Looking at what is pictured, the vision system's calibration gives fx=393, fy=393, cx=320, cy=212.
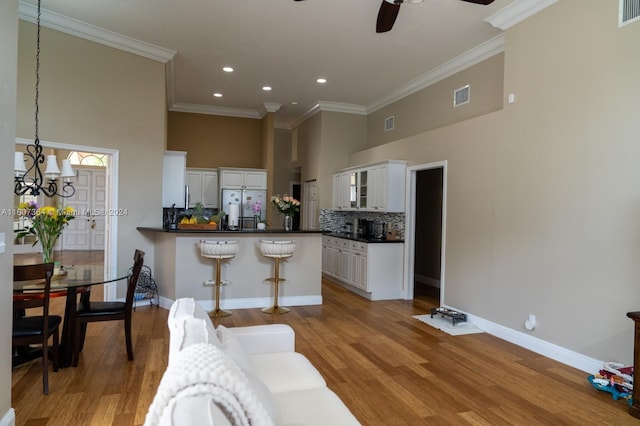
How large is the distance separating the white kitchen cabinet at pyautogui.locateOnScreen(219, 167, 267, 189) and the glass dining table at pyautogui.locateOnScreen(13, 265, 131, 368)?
188 inches

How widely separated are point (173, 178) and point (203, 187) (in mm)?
2210

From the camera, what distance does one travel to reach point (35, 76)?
468 centimetres

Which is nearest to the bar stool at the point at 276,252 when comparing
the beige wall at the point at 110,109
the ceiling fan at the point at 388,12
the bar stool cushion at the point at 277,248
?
the bar stool cushion at the point at 277,248

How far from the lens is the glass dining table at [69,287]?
3117mm

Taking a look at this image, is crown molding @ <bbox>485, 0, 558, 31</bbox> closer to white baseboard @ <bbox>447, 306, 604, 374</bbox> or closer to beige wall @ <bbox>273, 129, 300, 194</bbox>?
white baseboard @ <bbox>447, 306, 604, 374</bbox>

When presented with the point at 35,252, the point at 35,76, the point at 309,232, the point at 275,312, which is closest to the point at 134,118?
the point at 35,76

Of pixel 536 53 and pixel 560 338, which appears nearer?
pixel 560 338

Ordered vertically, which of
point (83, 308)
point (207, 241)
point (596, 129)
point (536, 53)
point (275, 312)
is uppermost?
point (536, 53)

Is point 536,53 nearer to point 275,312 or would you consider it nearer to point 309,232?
point 309,232

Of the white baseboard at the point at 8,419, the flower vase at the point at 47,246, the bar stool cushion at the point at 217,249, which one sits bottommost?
the white baseboard at the point at 8,419

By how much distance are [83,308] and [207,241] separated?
1816mm

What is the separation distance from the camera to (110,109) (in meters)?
5.32

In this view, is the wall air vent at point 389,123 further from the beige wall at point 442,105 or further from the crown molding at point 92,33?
the crown molding at point 92,33

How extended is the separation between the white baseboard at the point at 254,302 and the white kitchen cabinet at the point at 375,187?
189cm
